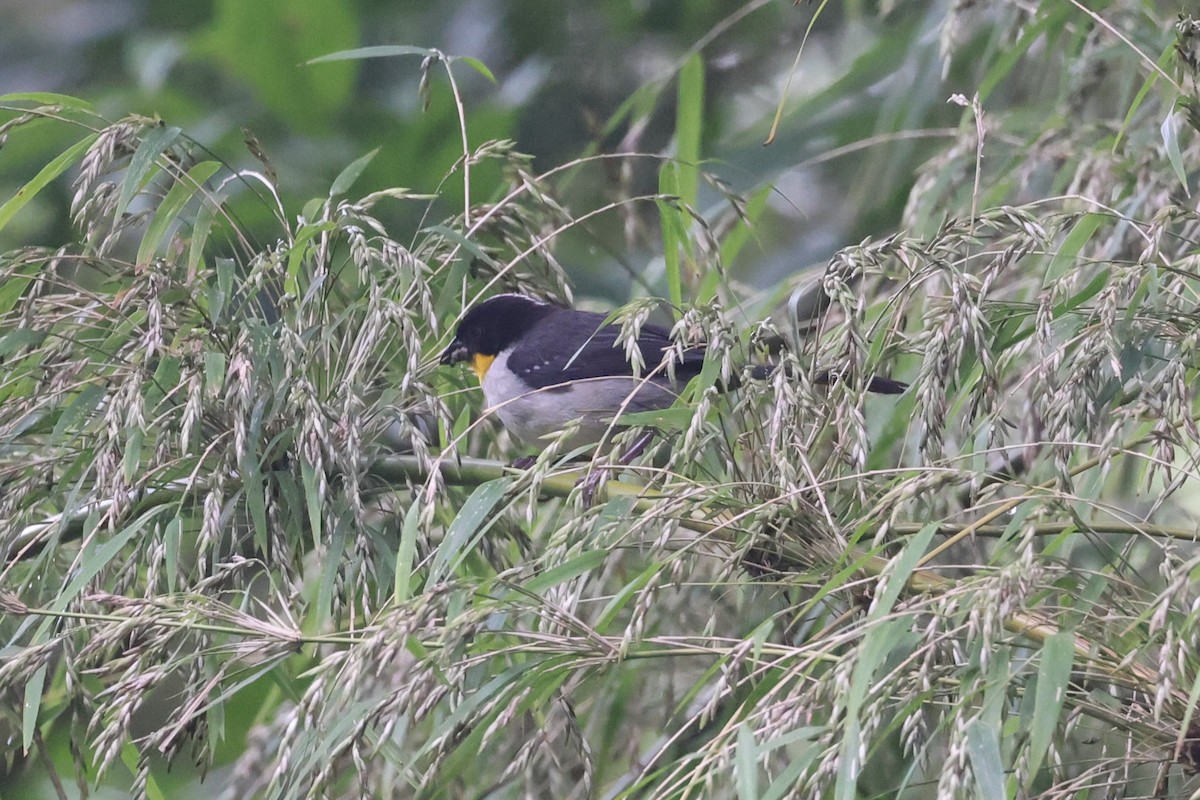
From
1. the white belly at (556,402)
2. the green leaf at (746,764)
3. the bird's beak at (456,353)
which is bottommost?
the white belly at (556,402)

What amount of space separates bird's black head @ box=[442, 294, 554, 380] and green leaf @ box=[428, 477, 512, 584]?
6.10 ft

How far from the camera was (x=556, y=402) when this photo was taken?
11.5ft

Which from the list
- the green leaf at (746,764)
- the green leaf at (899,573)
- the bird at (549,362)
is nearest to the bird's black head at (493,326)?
the bird at (549,362)

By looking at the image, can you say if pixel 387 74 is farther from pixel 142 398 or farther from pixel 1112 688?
pixel 1112 688

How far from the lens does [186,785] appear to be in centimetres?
489

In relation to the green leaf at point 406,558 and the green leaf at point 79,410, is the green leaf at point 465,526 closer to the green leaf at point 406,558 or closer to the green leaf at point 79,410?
the green leaf at point 406,558

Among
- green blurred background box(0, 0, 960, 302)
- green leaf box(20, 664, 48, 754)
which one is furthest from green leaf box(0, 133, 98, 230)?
green blurred background box(0, 0, 960, 302)

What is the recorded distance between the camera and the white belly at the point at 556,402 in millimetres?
3332

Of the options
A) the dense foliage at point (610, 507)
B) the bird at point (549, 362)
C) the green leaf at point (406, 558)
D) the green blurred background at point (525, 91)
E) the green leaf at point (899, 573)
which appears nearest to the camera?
the green leaf at point (899, 573)

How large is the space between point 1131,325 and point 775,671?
76cm

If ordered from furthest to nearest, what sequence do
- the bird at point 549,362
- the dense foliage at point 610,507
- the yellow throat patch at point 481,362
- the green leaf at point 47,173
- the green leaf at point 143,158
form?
1. the yellow throat patch at point 481,362
2. the bird at point 549,362
3. the green leaf at point 47,173
4. the green leaf at point 143,158
5. the dense foliage at point 610,507

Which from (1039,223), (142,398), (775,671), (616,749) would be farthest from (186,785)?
(1039,223)

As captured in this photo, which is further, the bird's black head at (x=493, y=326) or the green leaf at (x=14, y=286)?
the bird's black head at (x=493, y=326)

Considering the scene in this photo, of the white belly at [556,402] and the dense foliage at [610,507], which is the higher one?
the dense foliage at [610,507]
